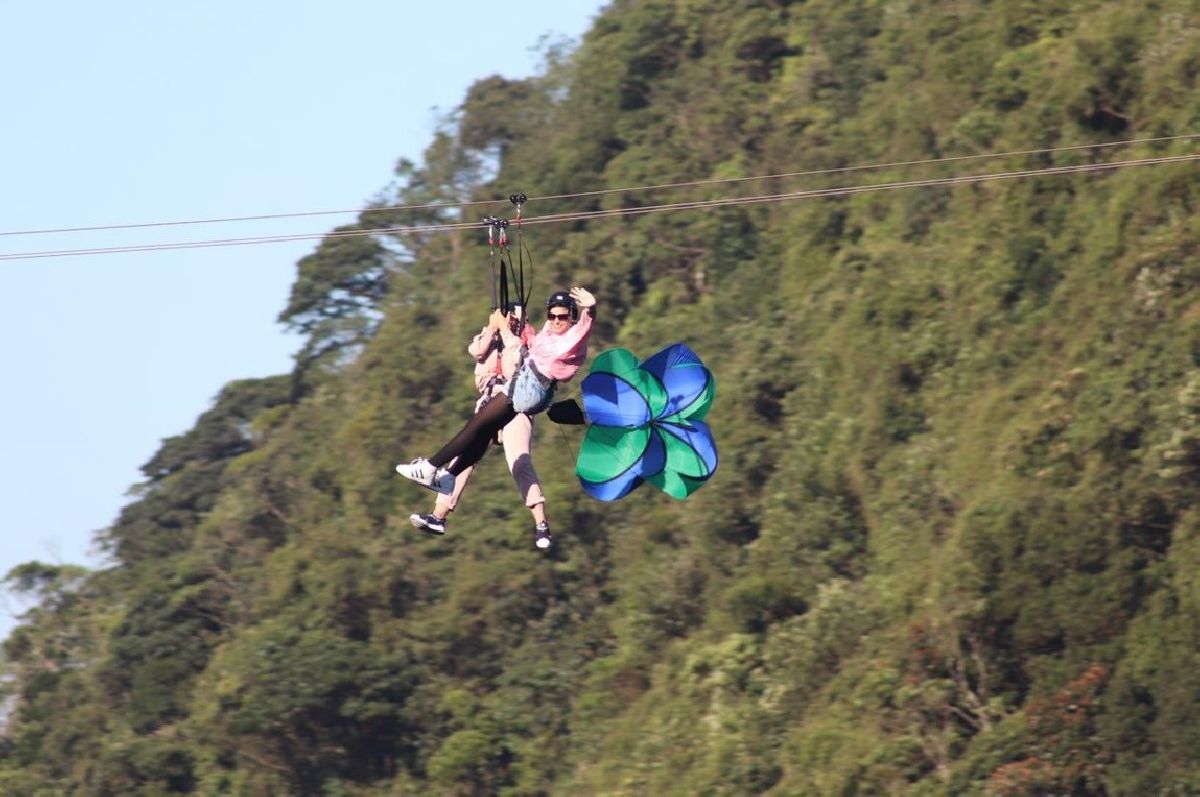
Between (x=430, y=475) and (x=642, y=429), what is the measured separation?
1.38 m

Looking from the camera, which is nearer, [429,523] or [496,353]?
[429,523]

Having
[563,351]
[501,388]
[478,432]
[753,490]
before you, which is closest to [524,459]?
[478,432]

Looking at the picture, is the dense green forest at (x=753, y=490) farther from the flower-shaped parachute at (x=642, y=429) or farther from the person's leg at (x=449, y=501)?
the person's leg at (x=449, y=501)

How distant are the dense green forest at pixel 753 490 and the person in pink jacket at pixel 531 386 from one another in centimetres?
992

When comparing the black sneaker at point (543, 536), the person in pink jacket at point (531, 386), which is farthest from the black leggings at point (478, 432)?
the black sneaker at point (543, 536)

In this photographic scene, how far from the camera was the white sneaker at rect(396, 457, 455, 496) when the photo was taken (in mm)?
12703

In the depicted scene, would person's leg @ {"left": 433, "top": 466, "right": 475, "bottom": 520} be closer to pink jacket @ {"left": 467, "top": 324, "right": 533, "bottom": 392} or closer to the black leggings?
the black leggings

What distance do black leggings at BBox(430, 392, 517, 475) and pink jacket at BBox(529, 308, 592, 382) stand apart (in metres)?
0.44

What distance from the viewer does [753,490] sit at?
104 ft

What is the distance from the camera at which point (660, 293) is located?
36375 mm

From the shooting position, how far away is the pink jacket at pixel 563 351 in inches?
492

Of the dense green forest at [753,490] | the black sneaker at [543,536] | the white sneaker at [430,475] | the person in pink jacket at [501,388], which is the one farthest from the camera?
the dense green forest at [753,490]

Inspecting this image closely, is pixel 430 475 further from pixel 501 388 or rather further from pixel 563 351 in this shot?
pixel 563 351

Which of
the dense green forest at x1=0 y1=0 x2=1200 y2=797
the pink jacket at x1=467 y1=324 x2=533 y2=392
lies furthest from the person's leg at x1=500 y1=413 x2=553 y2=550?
the dense green forest at x1=0 y1=0 x2=1200 y2=797
